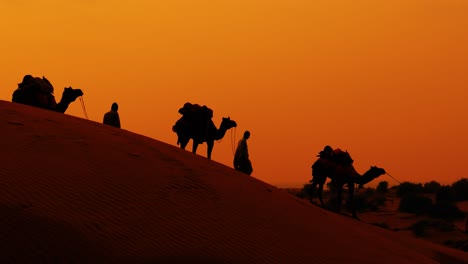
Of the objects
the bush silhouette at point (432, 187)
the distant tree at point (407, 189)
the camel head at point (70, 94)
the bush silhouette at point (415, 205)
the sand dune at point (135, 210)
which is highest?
the bush silhouette at point (432, 187)

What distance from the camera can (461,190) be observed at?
147 feet

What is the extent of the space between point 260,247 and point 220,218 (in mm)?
955

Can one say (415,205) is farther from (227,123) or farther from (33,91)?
(33,91)

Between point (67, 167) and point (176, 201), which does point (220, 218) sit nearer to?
point (176, 201)

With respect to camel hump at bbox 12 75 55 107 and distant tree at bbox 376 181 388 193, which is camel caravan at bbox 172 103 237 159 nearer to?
camel hump at bbox 12 75 55 107

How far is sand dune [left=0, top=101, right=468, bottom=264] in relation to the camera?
34.3 feet

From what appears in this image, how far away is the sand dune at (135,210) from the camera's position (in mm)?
10453

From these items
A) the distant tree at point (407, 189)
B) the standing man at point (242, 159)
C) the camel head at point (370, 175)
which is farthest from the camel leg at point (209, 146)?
the distant tree at point (407, 189)

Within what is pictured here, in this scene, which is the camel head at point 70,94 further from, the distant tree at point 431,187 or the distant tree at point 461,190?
the distant tree at point 431,187

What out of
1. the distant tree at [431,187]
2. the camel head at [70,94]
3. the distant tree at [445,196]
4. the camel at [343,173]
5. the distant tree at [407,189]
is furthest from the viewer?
the distant tree at [431,187]

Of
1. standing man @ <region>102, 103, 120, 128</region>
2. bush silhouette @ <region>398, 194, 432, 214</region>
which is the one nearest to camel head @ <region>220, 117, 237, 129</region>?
standing man @ <region>102, 103, 120, 128</region>

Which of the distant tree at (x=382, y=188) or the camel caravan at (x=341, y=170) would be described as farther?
the distant tree at (x=382, y=188)

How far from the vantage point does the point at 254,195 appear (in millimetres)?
14922

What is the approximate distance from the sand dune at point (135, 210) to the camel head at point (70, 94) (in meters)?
3.90
